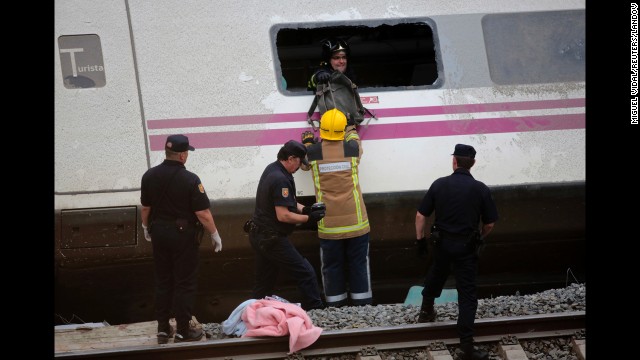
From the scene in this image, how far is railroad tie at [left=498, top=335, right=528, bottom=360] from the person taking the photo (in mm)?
5763

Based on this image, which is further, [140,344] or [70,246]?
[70,246]

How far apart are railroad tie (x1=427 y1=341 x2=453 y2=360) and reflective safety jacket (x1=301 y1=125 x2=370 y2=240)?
1.51 meters

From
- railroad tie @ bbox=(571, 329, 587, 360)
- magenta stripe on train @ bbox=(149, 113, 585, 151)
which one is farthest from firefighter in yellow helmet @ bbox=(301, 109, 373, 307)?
railroad tie @ bbox=(571, 329, 587, 360)

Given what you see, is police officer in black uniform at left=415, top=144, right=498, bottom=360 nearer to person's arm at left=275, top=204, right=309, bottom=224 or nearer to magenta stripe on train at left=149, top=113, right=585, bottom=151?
person's arm at left=275, top=204, right=309, bottom=224

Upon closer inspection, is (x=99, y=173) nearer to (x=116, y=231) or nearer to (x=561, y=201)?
(x=116, y=231)

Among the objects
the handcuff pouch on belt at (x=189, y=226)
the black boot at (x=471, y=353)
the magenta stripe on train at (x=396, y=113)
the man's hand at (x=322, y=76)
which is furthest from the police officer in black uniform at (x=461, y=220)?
the handcuff pouch on belt at (x=189, y=226)

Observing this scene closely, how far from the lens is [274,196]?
6688 millimetres

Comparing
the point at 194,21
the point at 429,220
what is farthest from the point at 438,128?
the point at 194,21

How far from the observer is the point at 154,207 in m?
6.16

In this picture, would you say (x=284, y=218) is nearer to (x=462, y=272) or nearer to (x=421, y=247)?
(x=421, y=247)

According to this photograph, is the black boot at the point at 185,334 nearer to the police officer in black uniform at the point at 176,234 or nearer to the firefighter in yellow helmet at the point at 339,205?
the police officer in black uniform at the point at 176,234

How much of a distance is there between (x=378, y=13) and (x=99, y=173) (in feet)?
9.63

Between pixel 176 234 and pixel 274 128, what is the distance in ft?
5.17

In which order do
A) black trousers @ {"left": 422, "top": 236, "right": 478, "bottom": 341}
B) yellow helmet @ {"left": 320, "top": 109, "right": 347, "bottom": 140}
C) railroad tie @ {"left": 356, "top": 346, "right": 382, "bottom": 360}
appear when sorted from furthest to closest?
yellow helmet @ {"left": 320, "top": 109, "right": 347, "bottom": 140} → black trousers @ {"left": 422, "top": 236, "right": 478, "bottom": 341} → railroad tie @ {"left": 356, "top": 346, "right": 382, "bottom": 360}
